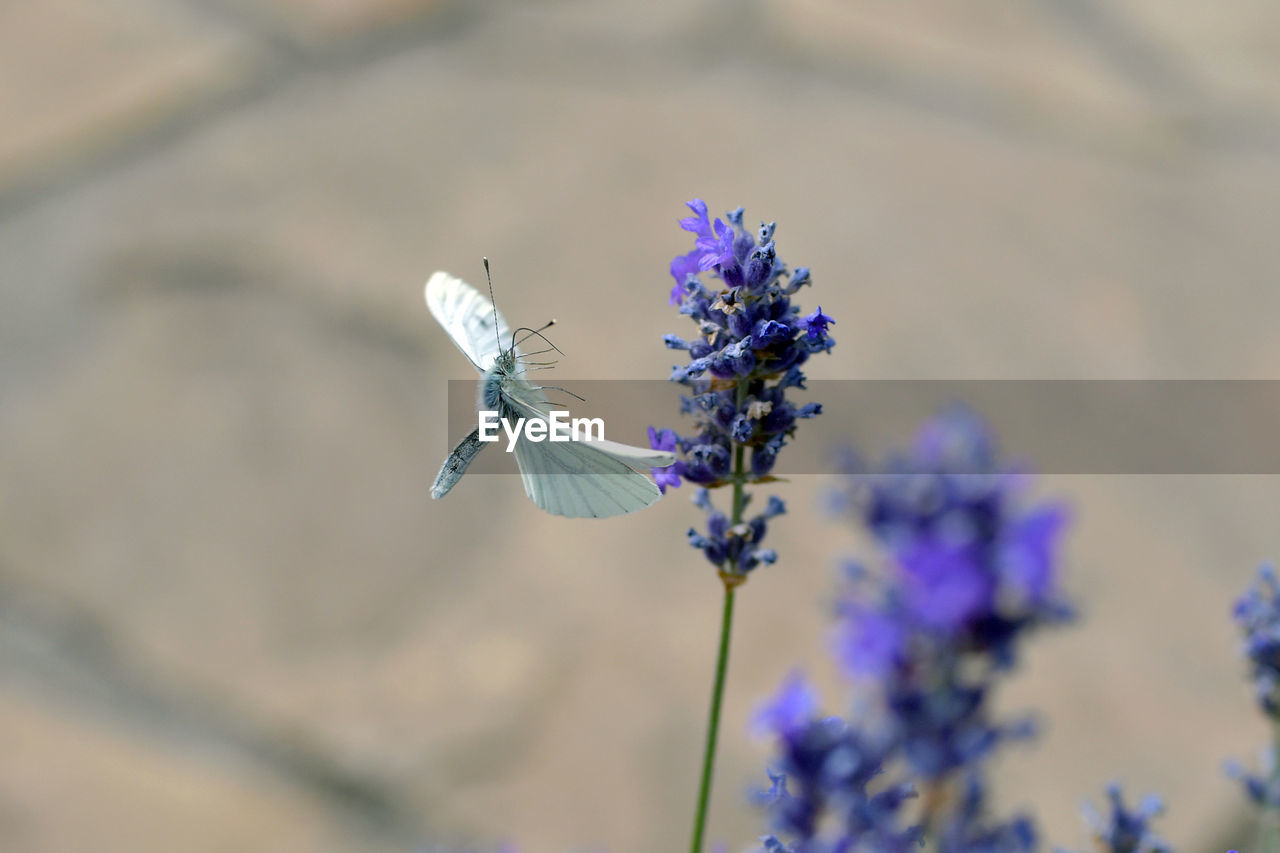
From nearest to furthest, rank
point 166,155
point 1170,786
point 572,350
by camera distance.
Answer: point 1170,786 → point 572,350 → point 166,155

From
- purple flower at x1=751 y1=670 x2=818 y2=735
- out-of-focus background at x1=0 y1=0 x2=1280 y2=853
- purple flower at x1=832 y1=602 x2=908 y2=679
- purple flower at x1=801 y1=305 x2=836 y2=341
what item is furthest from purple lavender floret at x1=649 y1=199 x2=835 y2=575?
out-of-focus background at x1=0 y1=0 x2=1280 y2=853

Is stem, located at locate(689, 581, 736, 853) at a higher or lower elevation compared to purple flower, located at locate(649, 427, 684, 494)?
lower

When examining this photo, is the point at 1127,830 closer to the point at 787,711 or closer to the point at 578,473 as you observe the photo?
the point at 787,711

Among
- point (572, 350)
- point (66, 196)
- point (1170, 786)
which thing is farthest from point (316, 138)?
point (1170, 786)

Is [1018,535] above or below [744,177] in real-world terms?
below

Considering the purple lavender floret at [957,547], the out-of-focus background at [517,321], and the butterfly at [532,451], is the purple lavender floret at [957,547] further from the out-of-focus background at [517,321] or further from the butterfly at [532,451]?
the out-of-focus background at [517,321]

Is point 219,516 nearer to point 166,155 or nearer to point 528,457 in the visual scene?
point 166,155

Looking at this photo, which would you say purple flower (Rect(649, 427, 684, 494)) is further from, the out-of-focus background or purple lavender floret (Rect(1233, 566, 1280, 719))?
the out-of-focus background
